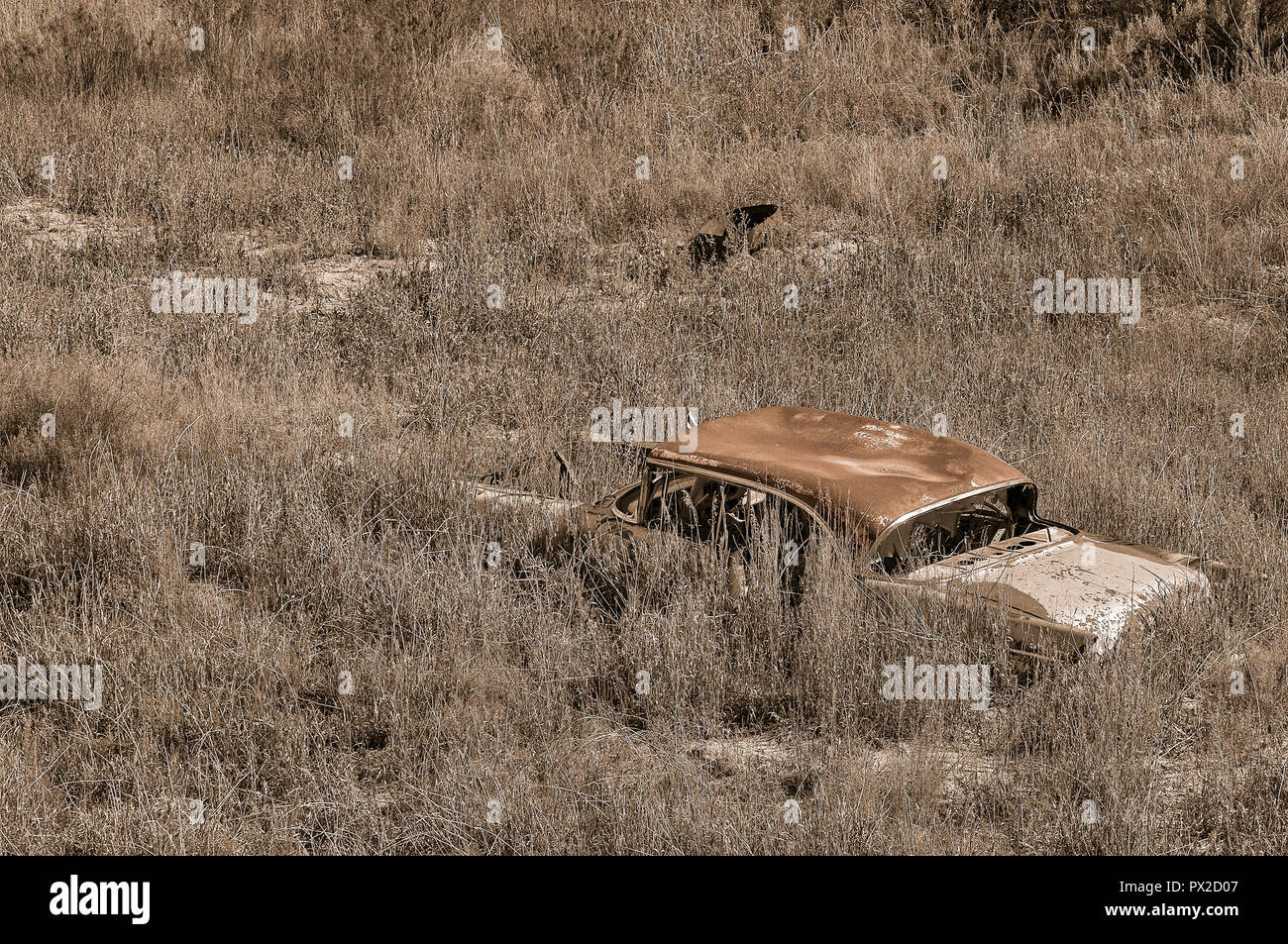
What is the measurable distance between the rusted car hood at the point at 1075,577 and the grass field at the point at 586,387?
0.57 ft

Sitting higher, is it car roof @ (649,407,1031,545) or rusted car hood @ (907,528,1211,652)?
car roof @ (649,407,1031,545)

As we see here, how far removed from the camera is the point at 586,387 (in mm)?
9859

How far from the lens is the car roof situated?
573cm

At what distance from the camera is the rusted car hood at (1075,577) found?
5410 millimetres

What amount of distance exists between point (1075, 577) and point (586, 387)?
16.2 feet

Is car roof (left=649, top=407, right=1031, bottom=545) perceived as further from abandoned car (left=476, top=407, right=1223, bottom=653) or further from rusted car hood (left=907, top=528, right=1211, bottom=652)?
rusted car hood (left=907, top=528, right=1211, bottom=652)

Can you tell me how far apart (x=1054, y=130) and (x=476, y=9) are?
6.62m

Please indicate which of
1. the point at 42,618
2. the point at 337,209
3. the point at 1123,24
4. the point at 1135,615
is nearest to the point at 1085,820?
the point at 1135,615

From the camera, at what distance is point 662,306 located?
1108 cm

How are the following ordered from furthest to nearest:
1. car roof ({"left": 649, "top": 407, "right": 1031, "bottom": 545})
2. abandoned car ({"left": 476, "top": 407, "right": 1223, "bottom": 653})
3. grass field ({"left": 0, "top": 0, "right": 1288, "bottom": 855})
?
1. car roof ({"left": 649, "top": 407, "right": 1031, "bottom": 545})
2. abandoned car ({"left": 476, "top": 407, "right": 1223, "bottom": 653})
3. grass field ({"left": 0, "top": 0, "right": 1288, "bottom": 855})

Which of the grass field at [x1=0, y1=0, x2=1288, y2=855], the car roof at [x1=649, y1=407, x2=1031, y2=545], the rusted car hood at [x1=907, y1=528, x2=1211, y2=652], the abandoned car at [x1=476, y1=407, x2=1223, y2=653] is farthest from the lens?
the car roof at [x1=649, y1=407, x2=1031, y2=545]

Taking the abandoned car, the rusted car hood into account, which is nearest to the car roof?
the abandoned car

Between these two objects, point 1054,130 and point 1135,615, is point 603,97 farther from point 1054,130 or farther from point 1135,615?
point 1135,615

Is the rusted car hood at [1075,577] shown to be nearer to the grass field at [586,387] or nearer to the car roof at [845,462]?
the grass field at [586,387]
